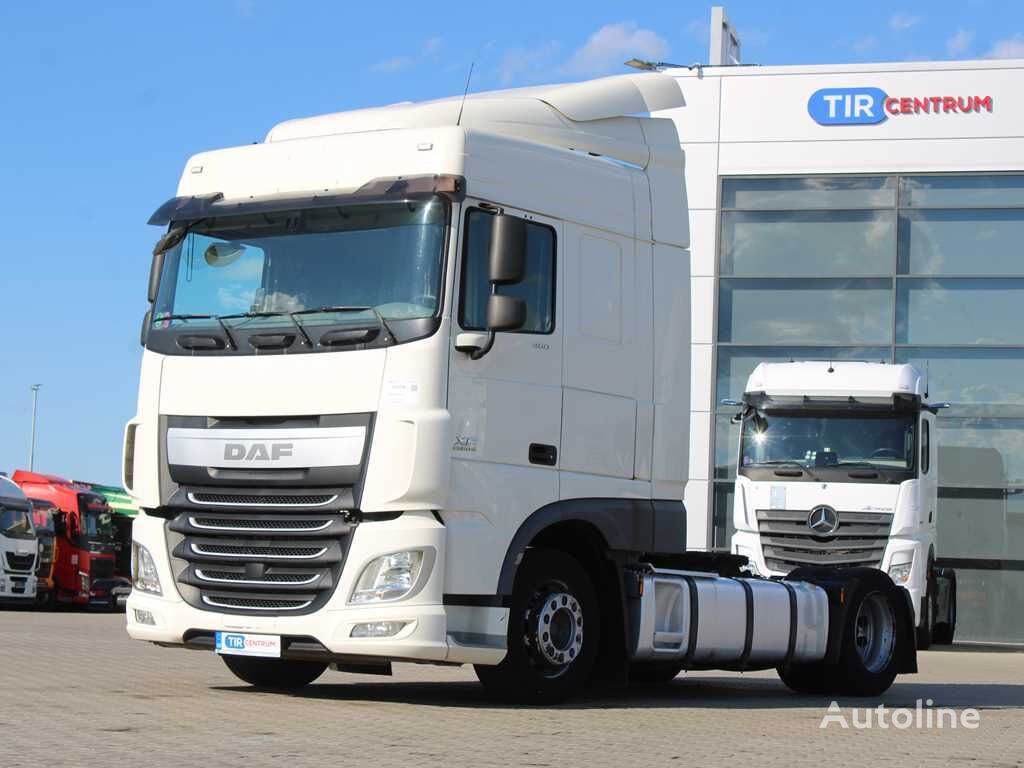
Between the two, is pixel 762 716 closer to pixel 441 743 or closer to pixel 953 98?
pixel 441 743

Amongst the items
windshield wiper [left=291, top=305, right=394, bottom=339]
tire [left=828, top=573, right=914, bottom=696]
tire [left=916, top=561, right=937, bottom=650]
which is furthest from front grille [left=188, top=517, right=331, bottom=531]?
tire [left=916, top=561, right=937, bottom=650]

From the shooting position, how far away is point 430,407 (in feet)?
33.0

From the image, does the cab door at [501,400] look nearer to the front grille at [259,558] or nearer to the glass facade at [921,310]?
the front grille at [259,558]

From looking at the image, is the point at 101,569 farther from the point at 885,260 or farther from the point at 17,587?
the point at 885,260

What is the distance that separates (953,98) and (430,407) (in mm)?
20833

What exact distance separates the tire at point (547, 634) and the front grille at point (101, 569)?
101 feet

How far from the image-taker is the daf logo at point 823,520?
20.0 m

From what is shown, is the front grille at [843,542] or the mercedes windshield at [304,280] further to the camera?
the front grille at [843,542]

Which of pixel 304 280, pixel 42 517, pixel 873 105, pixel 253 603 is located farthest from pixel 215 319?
pixel 42 517

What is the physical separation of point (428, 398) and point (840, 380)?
437 inches

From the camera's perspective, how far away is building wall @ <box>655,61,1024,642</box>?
94.0 ft

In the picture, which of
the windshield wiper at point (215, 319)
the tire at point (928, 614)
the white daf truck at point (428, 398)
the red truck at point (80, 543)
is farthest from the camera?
the red truck at point (80, 543)

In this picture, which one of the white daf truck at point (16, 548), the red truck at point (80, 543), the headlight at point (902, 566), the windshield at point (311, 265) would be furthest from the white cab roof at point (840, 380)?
the red truck at point (80, 543)

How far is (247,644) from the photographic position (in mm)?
10328
